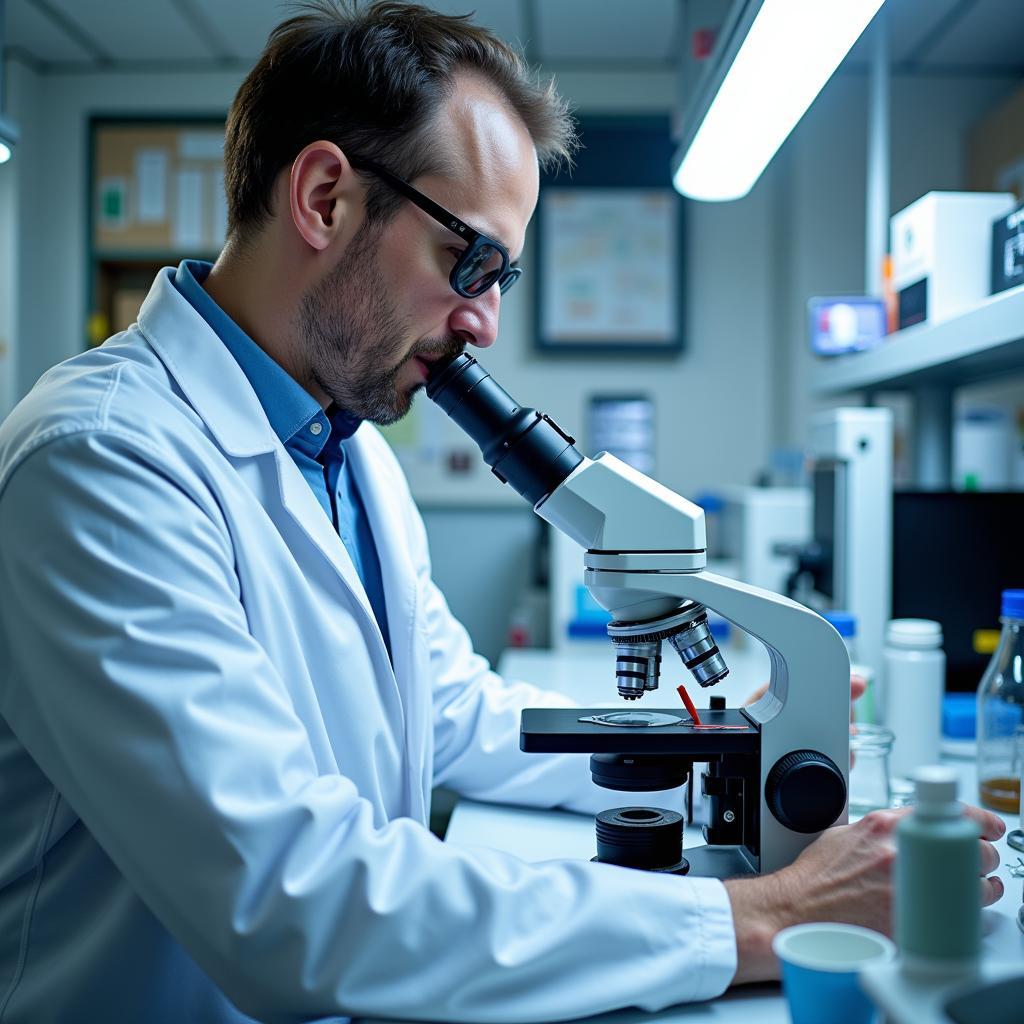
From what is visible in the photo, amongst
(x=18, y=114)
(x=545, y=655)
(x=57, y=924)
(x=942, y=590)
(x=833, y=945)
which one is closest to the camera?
(x=833, y=945)

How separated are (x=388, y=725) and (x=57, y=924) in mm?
359

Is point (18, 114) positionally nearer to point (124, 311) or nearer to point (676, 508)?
point (124, 311)

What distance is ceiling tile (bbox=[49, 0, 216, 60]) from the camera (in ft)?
9.57

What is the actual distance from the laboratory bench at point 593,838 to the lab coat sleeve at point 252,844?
1.0 inches

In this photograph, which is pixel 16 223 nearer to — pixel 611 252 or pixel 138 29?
pixel 138 29

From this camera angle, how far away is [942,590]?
5.74 ft

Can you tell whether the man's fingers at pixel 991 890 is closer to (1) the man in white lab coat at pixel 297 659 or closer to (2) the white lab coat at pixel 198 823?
(1) the man in white lab coat at pixel 297 659

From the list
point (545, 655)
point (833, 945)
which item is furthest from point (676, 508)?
point (545, 655)

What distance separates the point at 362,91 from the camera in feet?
3.43

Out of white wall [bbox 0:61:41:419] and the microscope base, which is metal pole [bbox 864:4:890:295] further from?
white wall [bbox 0:61:41:419]

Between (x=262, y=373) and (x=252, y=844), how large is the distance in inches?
21.9

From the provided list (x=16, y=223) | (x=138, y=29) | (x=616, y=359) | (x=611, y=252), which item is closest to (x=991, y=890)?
(x=616, y=359)

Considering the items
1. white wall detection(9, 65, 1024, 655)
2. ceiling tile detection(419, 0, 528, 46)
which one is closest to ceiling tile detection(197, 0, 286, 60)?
white wall detection(9, 65, 1024, 655)

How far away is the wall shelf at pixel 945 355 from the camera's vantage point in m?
1.27
